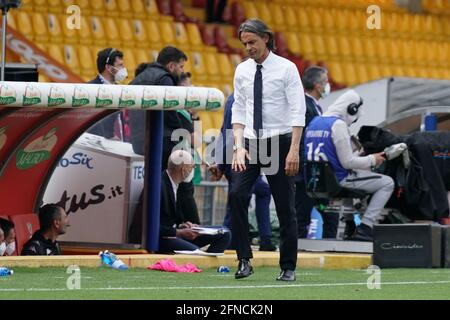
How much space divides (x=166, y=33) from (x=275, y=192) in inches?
543

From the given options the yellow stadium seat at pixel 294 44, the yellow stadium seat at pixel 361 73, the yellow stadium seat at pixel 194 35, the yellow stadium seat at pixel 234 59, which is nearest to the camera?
the yellow stadium seat at pixel 194 35

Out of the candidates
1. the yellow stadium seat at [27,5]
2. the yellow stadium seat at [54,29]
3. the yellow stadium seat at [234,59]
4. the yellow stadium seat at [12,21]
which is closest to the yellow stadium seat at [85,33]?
the yellow stadium seat at [54,29]

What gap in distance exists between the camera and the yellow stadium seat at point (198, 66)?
23516 mm

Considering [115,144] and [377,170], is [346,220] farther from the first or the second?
[115,144]

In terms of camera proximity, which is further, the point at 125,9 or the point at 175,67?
the point at 125,9

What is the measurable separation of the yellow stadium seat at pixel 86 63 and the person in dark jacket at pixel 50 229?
9.51 meters

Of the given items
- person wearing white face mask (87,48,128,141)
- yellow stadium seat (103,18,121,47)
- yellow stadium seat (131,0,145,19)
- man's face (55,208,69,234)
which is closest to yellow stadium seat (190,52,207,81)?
yellow stadium seat (131,0,145,19)

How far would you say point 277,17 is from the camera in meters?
26.2

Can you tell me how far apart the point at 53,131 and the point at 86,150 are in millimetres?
537

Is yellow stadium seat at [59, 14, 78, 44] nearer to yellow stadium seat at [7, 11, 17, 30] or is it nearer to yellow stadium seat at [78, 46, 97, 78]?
yellow stadium seat at [78, 46, 97, 78]

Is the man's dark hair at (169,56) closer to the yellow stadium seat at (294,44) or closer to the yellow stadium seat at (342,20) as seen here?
the yellow stadium seat at (294,44)

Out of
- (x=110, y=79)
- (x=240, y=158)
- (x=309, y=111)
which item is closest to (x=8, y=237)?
(x=110, y=79)

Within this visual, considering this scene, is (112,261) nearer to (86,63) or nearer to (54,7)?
(86,63)

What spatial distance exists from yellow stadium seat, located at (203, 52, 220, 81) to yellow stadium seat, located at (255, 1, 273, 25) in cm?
212
